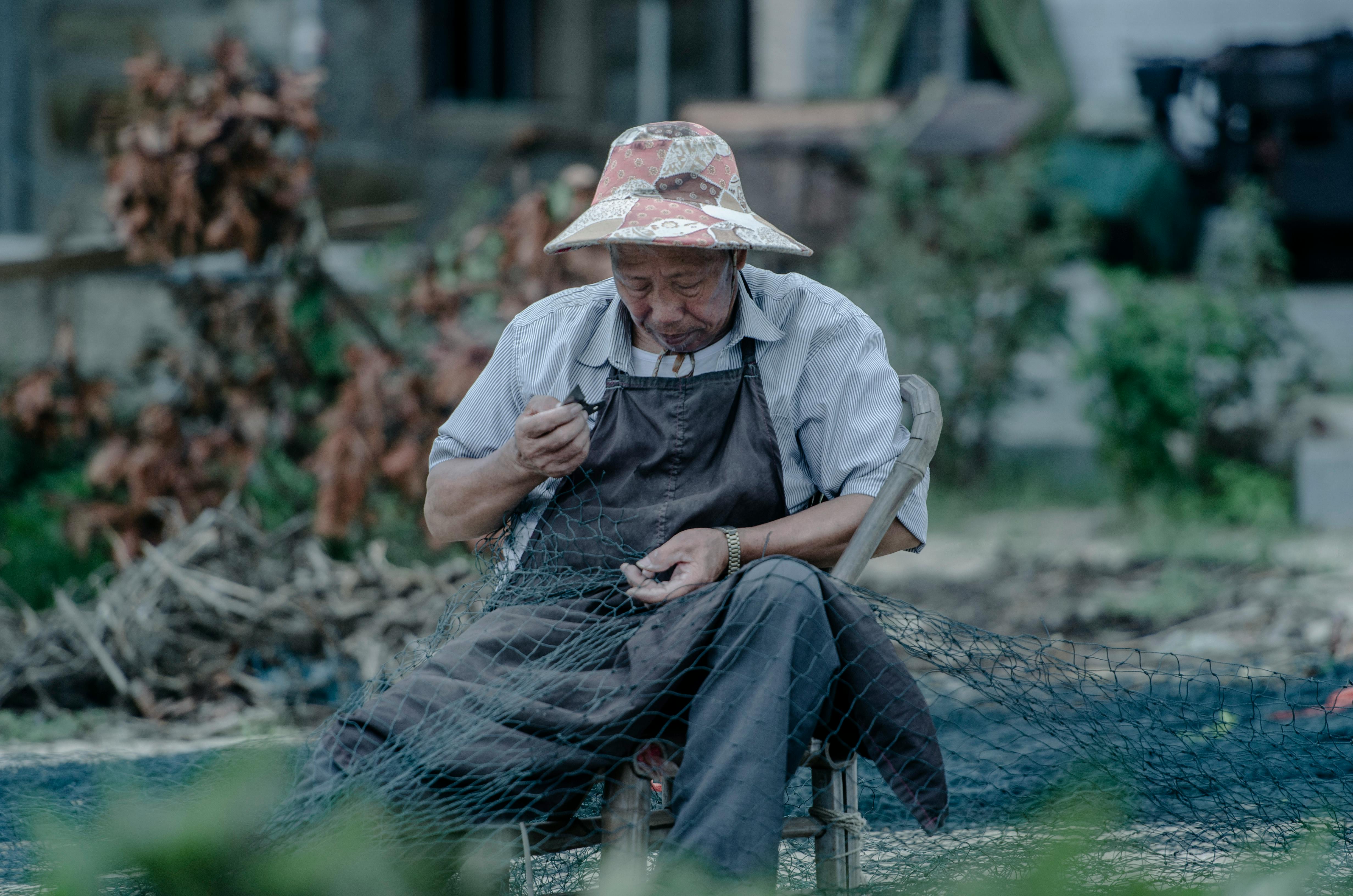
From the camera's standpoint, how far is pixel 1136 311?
21.0 feet

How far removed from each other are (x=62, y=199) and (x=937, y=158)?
17.0 ft

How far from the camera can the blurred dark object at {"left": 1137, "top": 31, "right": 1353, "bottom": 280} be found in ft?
25.7

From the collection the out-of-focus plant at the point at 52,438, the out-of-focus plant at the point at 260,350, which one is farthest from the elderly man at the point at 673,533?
the out-of-focus plant at the point at 52,438

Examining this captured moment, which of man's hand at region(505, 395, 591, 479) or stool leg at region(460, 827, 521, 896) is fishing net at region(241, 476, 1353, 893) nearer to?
stool leg at region(460, 827, 521, 896)

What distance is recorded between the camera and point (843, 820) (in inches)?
84.8

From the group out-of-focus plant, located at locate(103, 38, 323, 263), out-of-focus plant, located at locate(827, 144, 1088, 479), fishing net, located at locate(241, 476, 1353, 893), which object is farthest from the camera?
out-of-focus plant, located at locate(827, 144, 1088, 479)

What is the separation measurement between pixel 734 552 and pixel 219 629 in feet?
8.01

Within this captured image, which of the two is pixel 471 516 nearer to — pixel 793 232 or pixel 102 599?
pixel 102 599

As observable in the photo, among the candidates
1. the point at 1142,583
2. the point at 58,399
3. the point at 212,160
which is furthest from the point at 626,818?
the point at 58,399

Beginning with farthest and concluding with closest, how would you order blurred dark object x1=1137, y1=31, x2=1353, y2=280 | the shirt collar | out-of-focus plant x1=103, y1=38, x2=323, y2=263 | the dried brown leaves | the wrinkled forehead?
blurred dark object x1=1137, y1=31, x2=1353, y2=280 < the dried brown leaves < out-of-focus plant x1=103, y1=38, x2=323, y2=263 < the shirt collar < the wrinkled forehead

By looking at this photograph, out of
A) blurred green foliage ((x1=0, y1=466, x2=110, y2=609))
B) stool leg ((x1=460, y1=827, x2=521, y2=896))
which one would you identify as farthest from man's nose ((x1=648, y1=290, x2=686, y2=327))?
blurred green foliage ((x1=0, y1=466, x2=110, y2=609))

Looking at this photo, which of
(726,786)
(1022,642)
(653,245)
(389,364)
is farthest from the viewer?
(389,364)

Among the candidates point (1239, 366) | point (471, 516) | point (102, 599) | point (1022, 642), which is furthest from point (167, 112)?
point (1239, 366)

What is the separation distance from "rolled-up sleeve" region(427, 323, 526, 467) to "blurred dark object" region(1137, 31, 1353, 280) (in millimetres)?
6922
